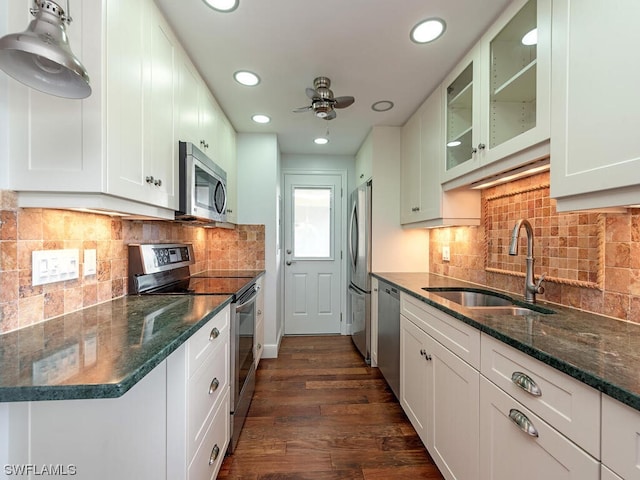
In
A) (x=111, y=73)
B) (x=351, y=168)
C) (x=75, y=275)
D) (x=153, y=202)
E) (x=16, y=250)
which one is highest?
(x=351, y=168)

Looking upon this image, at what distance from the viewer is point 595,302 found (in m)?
1.27

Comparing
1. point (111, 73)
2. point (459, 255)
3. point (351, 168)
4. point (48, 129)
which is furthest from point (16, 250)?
point (351, 168)

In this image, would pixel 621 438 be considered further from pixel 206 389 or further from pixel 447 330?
pixel 206 389

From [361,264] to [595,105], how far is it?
223 centimetres

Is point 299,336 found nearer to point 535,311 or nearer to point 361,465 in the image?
point 361,465

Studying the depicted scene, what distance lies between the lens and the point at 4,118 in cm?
95

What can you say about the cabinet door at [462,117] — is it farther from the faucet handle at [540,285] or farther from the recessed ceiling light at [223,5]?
the recessed ceiling light at [223,5]

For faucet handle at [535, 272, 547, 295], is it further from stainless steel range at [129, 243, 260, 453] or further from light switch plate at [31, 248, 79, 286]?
light switch plate at [31, 248, 79, 286]

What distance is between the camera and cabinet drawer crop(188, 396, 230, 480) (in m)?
1.17

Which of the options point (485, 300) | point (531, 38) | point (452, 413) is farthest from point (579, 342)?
point (531, 38)

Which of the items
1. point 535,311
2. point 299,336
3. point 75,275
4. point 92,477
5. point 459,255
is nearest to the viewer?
point 92,477

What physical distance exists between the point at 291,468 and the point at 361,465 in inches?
15.2

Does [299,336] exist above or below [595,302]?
below

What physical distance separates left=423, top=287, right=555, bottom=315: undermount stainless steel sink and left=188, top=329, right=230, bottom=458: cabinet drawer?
1.36 meters
